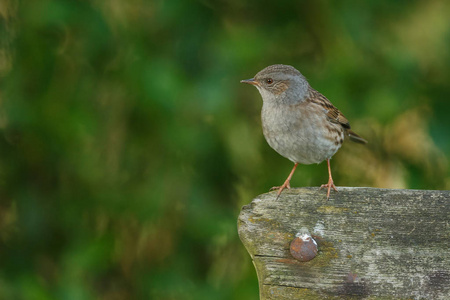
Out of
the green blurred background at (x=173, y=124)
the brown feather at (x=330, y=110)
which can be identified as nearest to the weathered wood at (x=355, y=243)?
the brown feather at (x=330, y=110)

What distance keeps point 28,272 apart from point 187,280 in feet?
3.29

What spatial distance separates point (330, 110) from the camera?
3639 millimetres

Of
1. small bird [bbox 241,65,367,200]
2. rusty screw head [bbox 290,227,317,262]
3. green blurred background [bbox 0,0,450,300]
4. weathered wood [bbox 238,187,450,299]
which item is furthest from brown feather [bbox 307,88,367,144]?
rusty screw head [bbox 290,227,317,262]

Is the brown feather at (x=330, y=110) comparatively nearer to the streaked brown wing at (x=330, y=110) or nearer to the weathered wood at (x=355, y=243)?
the streaked brown wing at (x=330, y=110)

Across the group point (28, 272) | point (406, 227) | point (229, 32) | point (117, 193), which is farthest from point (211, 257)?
point (406, 227)

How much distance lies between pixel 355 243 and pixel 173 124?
1.99m

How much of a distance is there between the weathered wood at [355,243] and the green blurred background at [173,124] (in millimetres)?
1613

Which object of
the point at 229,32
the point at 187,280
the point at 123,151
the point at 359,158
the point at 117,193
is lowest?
the point at 187,280

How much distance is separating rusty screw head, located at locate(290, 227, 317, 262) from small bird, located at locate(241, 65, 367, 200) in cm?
87

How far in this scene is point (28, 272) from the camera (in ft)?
13.8

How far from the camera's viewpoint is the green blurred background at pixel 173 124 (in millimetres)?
4086

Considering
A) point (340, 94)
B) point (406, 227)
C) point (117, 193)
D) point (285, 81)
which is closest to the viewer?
point (406, 227)

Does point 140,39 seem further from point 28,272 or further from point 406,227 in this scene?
point 406,227

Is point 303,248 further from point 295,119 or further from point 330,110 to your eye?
point 330,110
